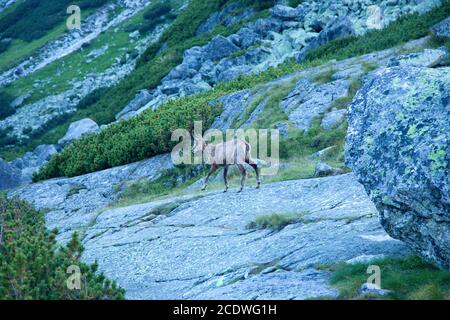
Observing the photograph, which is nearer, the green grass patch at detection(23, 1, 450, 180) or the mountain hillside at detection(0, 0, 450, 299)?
the mountain hillside at detection(0, 0, 450, 299)

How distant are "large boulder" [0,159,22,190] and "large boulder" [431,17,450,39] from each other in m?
22.3

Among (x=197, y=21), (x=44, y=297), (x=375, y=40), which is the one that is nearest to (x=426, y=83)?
(x=44, y=297)

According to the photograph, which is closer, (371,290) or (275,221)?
(371,290)

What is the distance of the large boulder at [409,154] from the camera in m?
12.5

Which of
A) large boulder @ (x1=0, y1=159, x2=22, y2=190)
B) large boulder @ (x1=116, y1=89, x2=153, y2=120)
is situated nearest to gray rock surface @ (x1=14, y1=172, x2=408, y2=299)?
large boulder @ (x1=0, y1=159, x2=22, y2=190)

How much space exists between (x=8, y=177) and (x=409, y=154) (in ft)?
97.4

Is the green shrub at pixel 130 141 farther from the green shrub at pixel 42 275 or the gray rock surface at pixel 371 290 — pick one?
the gray rock surface at pixel 371 290

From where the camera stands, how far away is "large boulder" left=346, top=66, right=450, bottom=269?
1246cm

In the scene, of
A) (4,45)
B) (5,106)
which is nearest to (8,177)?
(5,106)

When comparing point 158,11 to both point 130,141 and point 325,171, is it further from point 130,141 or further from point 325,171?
point 325,171

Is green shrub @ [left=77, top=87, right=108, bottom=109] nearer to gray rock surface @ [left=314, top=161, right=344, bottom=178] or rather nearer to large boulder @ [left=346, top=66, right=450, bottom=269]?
gray rock surface @ [left=314, top=161, right=344, bottom=178]

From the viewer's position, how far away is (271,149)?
26656 mm

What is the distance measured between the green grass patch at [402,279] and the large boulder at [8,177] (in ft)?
90.8
